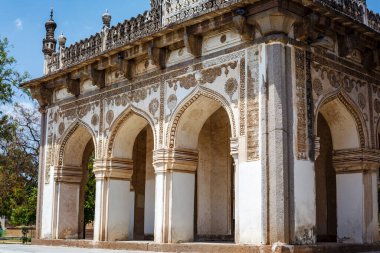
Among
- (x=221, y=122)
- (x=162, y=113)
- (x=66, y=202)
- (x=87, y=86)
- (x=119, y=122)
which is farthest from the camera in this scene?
(x=66, y=202)

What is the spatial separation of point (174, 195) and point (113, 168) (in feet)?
7.39

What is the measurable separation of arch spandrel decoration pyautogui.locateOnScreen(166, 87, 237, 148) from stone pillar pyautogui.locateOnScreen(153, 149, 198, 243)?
0.33 metres

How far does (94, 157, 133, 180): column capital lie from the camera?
1317 cm

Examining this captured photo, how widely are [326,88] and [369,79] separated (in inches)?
68.9

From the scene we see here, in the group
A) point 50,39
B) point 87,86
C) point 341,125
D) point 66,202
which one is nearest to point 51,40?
point 50,39

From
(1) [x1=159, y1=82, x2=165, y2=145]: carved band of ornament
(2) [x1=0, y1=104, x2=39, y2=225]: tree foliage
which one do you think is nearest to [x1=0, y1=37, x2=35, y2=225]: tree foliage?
(2) [x1=0, y1=104, x2=39, y2=225]: tree foliage

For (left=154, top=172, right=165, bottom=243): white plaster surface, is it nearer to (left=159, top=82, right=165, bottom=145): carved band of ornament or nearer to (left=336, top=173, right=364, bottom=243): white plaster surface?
(left=159, top=82, right=165, bottom=145): carved band of ornament

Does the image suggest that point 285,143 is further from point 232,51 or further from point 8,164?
point 8,164

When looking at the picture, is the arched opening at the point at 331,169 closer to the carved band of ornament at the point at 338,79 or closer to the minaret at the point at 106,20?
the carved band of ornament at the point at 338,79

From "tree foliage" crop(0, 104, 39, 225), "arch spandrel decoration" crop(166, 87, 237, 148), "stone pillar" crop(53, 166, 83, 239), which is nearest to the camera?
"arch spandrel decoration" crop(166, 87, 237, 148)

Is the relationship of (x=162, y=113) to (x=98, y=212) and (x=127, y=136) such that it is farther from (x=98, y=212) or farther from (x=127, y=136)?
(x=98, y=212)

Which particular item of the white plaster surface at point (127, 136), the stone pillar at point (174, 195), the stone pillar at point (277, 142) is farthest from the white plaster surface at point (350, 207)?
the white plaster surface at point (127, 136)

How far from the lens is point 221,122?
45.0 ft

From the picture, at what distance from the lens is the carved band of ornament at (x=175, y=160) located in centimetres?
1159
